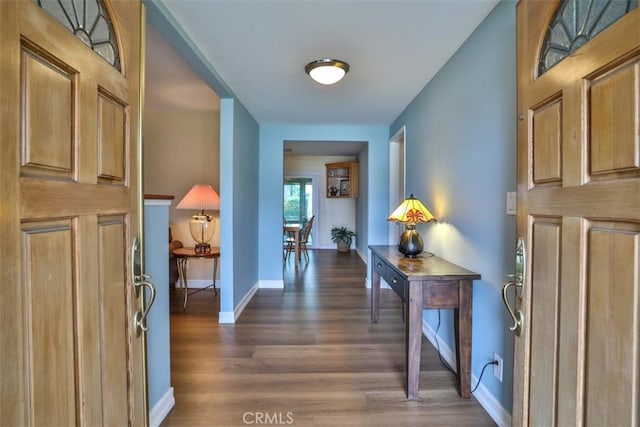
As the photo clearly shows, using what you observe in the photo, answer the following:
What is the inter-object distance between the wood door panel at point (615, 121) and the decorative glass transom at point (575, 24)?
0.16 metres

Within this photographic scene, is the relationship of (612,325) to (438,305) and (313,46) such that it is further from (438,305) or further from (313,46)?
(313,46)

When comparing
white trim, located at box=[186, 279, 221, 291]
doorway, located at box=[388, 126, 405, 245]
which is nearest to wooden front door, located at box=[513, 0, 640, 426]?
doorway, located at box=[388, 126, 405, 245]

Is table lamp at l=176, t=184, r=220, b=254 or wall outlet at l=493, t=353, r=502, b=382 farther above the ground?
table lamp at l=176, t=184, r=220, b=254

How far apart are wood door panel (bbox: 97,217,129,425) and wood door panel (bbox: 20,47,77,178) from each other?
224mm

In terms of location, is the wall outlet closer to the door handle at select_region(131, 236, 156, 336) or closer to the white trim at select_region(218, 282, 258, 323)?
the door handle at select_region(131, 236, 156, 336)

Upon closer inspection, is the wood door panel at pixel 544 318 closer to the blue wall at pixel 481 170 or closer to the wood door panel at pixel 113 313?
the blue wall at pixel 481 170

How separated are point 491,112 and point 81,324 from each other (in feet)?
6.92

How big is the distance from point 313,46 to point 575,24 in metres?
1.66

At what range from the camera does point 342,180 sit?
806cm

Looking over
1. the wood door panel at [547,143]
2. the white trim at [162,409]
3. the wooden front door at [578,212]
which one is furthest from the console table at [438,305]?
the white trim at [162,409]

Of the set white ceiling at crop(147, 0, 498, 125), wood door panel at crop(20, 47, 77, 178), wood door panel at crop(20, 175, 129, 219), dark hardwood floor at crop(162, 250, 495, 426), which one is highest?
white ceiling at crop(147, 0, 498, 125)

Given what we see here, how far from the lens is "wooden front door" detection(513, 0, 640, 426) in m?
0.74

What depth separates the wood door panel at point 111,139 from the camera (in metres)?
0.95

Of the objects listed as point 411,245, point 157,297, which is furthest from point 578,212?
point 157,297
